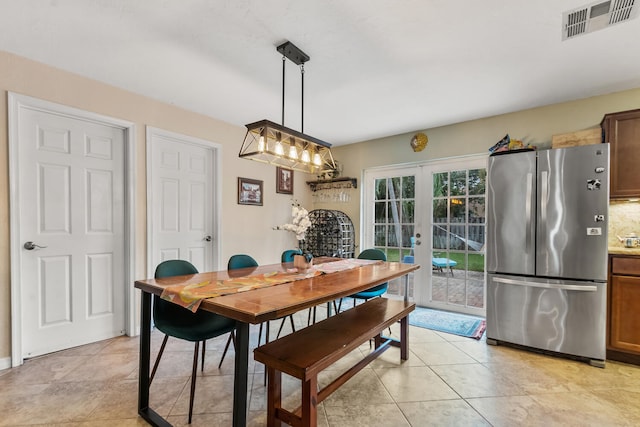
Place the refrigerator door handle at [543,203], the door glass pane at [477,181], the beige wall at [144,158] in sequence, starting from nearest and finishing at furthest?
1. the beige wall at [144,158]
2. the refrigerator door handle at [543,203]
3. the door glass pane at [477,181]

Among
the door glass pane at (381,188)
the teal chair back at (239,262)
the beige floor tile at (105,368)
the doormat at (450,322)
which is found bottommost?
the doormat at (450,322)

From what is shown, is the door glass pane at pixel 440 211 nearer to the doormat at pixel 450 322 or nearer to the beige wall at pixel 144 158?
the doormat at pixel 450 322

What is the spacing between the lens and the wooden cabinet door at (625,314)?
2406 mm

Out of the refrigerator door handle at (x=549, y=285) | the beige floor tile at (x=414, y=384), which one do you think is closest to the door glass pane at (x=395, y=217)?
the refrigerator door handle at (x=549, y=285)

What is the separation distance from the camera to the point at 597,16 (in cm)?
183

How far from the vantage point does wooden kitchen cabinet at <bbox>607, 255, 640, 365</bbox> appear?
2.41 m

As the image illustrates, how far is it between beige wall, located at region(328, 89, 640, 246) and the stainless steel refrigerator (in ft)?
2.52

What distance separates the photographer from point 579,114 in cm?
303

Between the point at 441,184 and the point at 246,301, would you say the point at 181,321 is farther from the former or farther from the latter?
the point at 441,184

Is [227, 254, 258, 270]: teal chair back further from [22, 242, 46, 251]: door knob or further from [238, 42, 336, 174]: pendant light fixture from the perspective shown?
[22, 242, 46, 251]: door knob

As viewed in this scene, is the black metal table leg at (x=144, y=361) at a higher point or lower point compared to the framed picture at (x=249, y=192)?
lower

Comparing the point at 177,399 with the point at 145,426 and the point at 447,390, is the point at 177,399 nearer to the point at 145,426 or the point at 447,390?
the point at 145,426

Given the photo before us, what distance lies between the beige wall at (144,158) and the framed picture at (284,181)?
0.09 m

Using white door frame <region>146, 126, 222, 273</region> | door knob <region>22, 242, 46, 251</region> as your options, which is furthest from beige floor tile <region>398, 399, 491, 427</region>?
door knob <region>22, 242, 46, 251</region>
